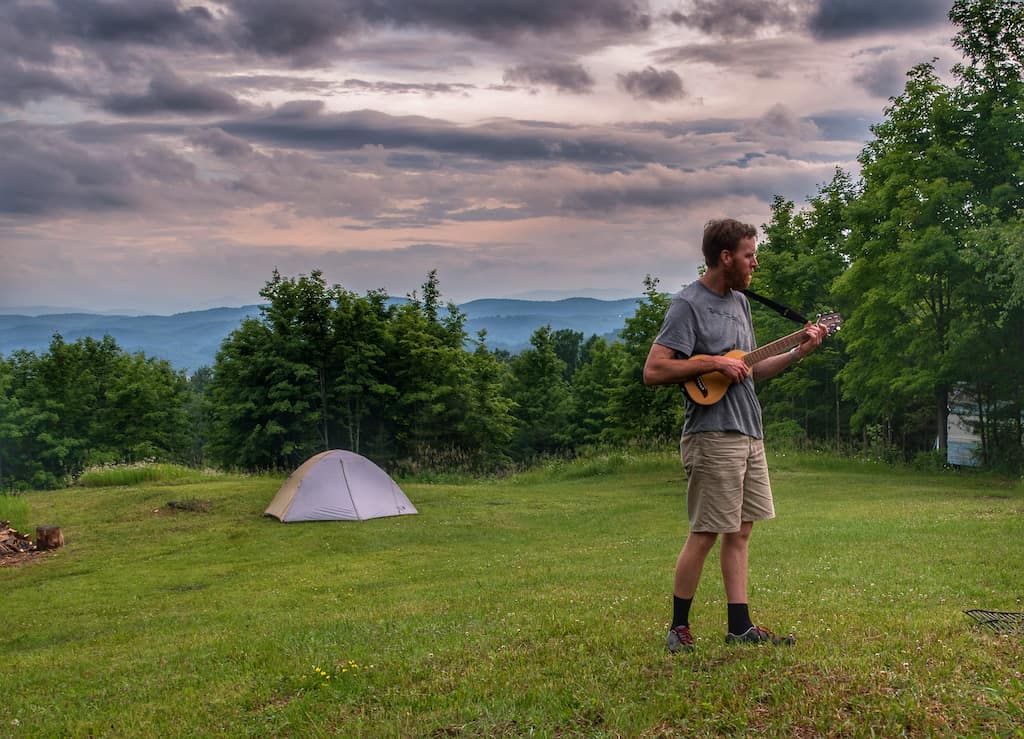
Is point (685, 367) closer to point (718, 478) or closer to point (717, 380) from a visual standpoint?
point (717, 380)

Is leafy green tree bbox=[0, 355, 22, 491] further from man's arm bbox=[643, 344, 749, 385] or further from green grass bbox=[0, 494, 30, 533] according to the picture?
man's arm bbox=[643, 344, 749, 385]

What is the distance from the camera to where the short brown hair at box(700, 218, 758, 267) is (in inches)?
198

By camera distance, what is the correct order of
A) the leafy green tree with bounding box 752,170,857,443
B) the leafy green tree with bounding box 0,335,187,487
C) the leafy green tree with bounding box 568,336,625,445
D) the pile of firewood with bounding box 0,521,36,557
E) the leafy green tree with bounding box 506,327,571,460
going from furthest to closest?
1. the leafy green tree with bounding box 506,327,571,460
2. the leafy green tree with bounding box 568,336,625,445
3. the leafy green tree with bounding box 0,335,187,487
4. the leafy green tree with bounding box 752,170,857,443
5. the pile of firewood with bounding box 0,521,36,557

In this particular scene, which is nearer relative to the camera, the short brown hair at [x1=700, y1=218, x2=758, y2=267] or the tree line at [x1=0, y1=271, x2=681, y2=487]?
the short brown hair at [x1=700, y1=218, x2=758, y2=267]

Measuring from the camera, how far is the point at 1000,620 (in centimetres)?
587

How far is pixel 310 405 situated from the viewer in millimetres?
48875

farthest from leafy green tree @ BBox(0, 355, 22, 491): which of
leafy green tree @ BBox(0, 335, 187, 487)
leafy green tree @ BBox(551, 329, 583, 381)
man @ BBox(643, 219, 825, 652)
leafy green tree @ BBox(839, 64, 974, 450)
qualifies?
leafy green tree @ BBox(551, 329, 583, 381)

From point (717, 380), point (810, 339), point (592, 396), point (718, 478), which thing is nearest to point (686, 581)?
point (718, 478)

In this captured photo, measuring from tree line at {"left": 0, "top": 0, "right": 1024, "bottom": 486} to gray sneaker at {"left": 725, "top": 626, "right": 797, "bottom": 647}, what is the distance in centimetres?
1774

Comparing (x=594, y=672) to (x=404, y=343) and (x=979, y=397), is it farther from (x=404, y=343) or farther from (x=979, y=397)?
(x=404, y=343)

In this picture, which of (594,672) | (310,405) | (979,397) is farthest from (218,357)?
(594,672)

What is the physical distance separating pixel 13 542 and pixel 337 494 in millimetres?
5994

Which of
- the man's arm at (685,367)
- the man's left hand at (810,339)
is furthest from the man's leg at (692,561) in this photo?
the man's left hand at (810,339)

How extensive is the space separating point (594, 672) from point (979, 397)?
2545cm
